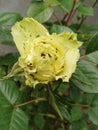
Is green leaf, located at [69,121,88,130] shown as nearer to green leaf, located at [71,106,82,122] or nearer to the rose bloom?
green leaf, located at [71,106,82,122]

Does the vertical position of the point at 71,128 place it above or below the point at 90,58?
below

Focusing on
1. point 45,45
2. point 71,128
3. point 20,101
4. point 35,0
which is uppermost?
point 35,0

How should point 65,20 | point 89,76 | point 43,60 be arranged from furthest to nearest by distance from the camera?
point 65,20 < point 89,76 < point 43,60

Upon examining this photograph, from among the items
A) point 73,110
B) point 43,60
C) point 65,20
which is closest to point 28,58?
point 43,60

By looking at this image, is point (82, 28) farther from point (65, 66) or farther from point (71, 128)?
point (65, 66)

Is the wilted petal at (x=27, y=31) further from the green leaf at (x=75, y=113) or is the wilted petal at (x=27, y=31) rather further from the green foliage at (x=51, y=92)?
the green leaf at (x=75, y=113)

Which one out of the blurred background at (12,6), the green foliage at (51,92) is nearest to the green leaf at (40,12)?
the green foliage at (51,92)
